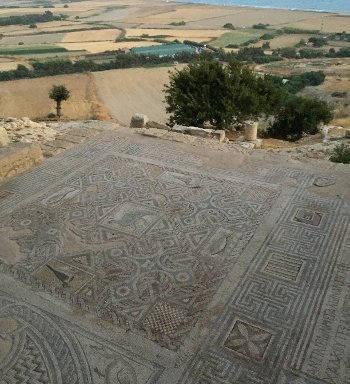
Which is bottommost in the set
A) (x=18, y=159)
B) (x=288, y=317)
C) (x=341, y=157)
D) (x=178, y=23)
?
(x=178, y=23)

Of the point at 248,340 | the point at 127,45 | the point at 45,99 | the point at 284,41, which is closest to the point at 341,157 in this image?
the point at 248,340

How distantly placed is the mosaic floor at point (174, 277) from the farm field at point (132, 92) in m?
19.3

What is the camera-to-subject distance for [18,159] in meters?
5.93

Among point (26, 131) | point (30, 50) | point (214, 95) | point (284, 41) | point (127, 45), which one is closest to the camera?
point (26, 131)

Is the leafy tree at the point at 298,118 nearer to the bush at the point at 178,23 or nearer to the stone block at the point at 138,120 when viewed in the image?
the stone block at the point at 138,120

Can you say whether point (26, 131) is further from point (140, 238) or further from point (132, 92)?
point (132, 92)

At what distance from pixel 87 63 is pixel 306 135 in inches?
1084

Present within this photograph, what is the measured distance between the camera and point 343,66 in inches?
1483

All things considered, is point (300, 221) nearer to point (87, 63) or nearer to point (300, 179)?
point (300, 179)

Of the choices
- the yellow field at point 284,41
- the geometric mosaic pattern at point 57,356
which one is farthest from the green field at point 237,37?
the geometric mosaic pattern at point 57,356

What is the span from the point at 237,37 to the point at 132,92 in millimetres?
28076

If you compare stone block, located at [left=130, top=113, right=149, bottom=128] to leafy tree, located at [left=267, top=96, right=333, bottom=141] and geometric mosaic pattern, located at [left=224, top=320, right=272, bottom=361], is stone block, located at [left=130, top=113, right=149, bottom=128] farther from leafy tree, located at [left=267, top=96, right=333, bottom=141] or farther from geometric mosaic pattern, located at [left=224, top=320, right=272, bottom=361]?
leafy tree, located at [left=267, top=96, right=333, bottom=141]

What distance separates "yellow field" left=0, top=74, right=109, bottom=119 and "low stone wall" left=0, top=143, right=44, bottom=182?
61.5 ft

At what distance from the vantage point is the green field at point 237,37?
1916 inches
